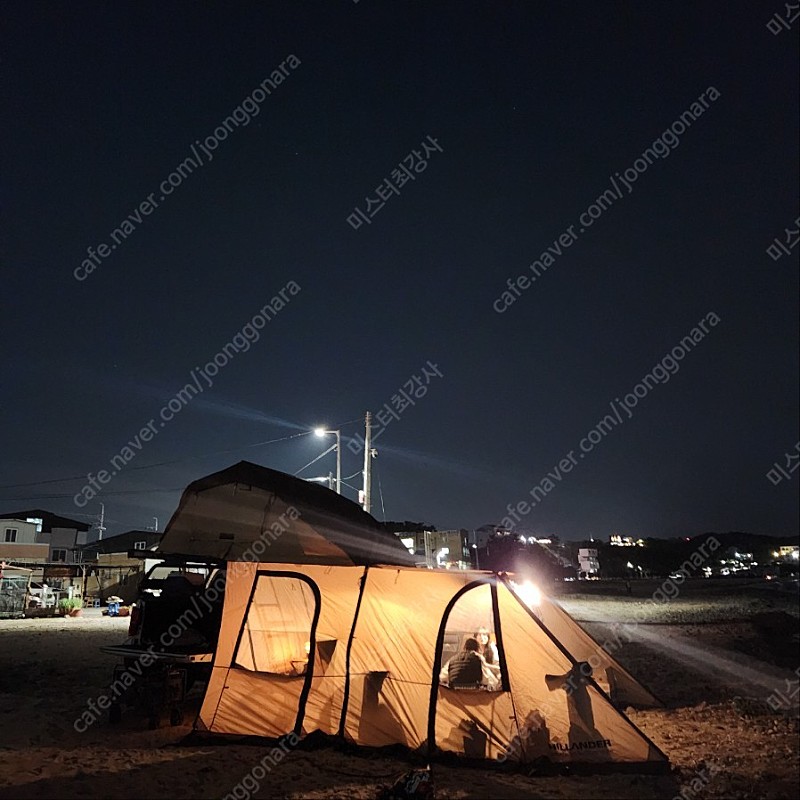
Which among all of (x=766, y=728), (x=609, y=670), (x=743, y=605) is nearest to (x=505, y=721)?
(x=609, y=670)

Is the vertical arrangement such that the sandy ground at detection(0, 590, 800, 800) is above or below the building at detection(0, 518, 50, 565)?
below

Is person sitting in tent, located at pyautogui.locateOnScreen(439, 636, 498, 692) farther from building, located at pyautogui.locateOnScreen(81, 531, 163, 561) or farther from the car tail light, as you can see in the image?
building, located at pyautogui.locateOnScreen(81, 531, 163, 561)

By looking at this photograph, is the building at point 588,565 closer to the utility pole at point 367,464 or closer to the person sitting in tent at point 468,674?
the utility pole at point 367,464

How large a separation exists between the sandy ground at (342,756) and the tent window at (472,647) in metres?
1.10

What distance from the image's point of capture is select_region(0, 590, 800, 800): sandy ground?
5.66 metres

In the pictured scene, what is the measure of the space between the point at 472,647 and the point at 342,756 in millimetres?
2419

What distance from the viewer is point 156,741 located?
7.20 metres

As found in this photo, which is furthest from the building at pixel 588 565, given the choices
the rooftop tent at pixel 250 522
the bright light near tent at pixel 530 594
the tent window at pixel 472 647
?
the tent window at pixel 472 647

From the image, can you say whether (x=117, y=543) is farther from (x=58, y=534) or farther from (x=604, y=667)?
(x=604, y=667)

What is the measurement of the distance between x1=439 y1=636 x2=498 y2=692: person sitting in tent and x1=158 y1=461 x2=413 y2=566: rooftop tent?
4.13m

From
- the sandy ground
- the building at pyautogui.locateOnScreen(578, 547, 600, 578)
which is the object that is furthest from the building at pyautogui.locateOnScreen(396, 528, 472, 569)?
the sandy ground

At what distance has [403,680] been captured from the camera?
23.5 feet

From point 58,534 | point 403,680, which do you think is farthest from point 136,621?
point 58,534

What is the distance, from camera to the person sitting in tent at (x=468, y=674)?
723cm
